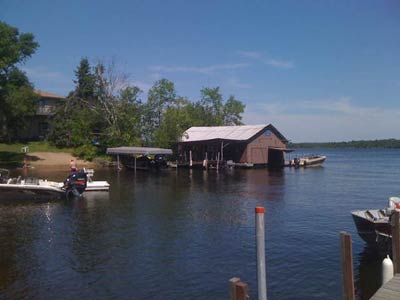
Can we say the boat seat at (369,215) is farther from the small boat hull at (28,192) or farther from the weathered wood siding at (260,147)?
the weathered wood siding at (260,147)

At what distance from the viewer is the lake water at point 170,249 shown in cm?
1171

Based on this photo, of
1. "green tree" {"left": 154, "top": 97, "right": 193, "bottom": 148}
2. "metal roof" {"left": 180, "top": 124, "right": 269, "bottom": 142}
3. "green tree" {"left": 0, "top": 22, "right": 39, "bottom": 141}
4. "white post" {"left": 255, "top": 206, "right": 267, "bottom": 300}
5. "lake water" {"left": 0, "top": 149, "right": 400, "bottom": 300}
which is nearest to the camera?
"white post" {"left": 255, "top": 206, "right": 267, "bottom": 300}

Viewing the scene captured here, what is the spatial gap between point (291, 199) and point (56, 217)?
50.6 ft

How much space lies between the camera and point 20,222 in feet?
64.5

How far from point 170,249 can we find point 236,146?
46215mm

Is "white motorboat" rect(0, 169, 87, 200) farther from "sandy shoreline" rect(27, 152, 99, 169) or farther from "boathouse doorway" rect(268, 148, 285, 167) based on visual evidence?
"boathouse doorway" rect(268, 148, 285, 167)

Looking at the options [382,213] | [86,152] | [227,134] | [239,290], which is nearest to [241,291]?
[239,290]

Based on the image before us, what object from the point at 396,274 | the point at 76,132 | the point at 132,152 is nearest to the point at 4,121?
the point at 76,132

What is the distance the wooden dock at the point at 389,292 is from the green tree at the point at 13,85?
44864 millimetres

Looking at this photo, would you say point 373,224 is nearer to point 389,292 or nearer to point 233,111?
point 389,292

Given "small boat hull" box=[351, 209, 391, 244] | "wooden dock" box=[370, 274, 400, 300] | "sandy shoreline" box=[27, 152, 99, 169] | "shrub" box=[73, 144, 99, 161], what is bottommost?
"wooden dock" box=[370, 274, 400, 300]

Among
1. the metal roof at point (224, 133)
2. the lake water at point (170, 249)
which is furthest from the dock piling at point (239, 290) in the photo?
the metal roof at point (224, 133)

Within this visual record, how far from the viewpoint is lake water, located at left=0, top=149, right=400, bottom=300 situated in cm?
1171

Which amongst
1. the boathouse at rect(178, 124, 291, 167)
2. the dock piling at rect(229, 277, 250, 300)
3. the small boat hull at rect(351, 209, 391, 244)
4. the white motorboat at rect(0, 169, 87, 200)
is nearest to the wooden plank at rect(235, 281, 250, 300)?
the dock piling at rect(229, 277, 250, 300)
